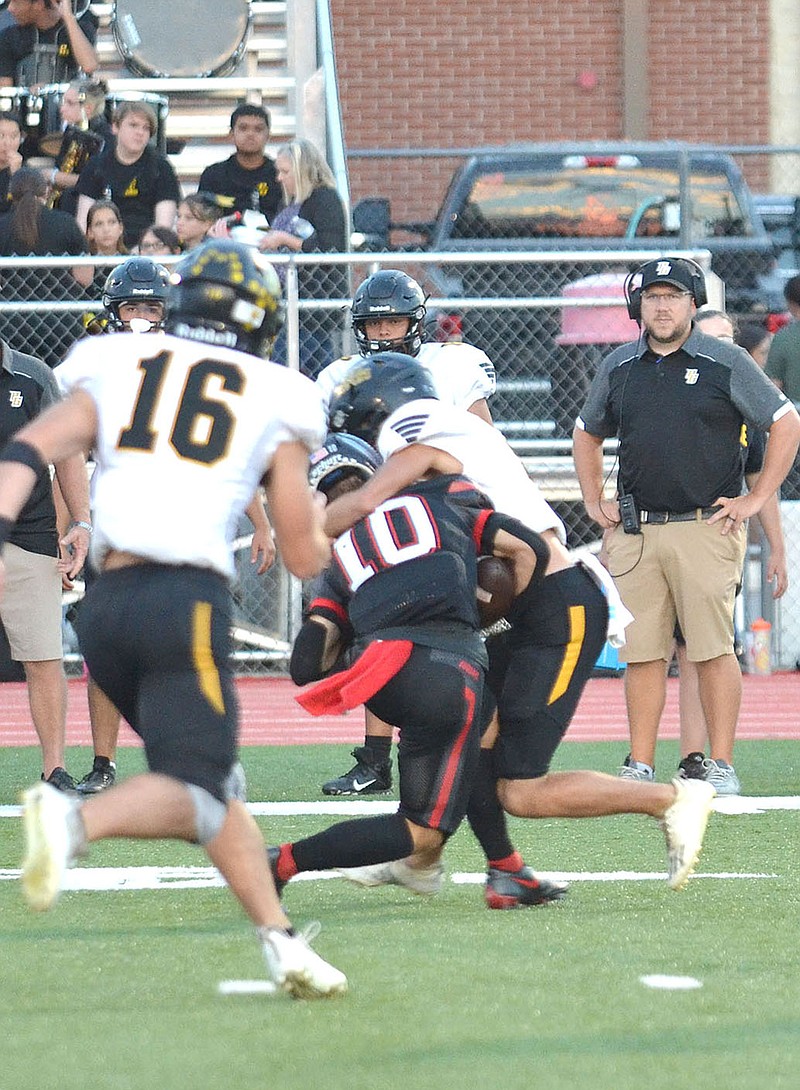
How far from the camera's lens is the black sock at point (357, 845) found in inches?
202

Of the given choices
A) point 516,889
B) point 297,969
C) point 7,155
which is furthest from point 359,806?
point 7,155

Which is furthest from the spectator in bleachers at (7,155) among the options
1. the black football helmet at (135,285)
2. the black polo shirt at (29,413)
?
the black polo shirt at (29,413)

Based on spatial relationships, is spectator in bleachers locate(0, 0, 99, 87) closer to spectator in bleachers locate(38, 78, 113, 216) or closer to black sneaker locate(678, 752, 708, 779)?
spectator in bleachers locate(38, 78, 113, 216)

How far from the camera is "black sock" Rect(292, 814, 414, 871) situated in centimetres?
513

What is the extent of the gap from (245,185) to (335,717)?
158 inches

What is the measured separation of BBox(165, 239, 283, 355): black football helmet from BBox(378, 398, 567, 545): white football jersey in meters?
0.88

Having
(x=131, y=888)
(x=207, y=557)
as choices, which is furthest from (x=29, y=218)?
(x=207, y=557)

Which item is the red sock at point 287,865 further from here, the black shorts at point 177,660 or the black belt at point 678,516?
the black belt at point 678,516

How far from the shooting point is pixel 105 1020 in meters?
4.04

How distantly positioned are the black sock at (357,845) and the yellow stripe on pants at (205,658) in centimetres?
108

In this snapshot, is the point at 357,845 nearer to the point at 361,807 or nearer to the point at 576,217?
the point at 361,807

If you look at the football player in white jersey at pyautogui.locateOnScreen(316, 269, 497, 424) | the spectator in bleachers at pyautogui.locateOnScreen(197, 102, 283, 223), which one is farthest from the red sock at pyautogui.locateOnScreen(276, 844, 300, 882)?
the spectator in bleachers at pyautogui.locateOnScreen(197, 102, 283, 223)

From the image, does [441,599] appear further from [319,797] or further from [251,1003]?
[319,797]

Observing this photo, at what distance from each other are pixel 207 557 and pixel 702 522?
413cm
